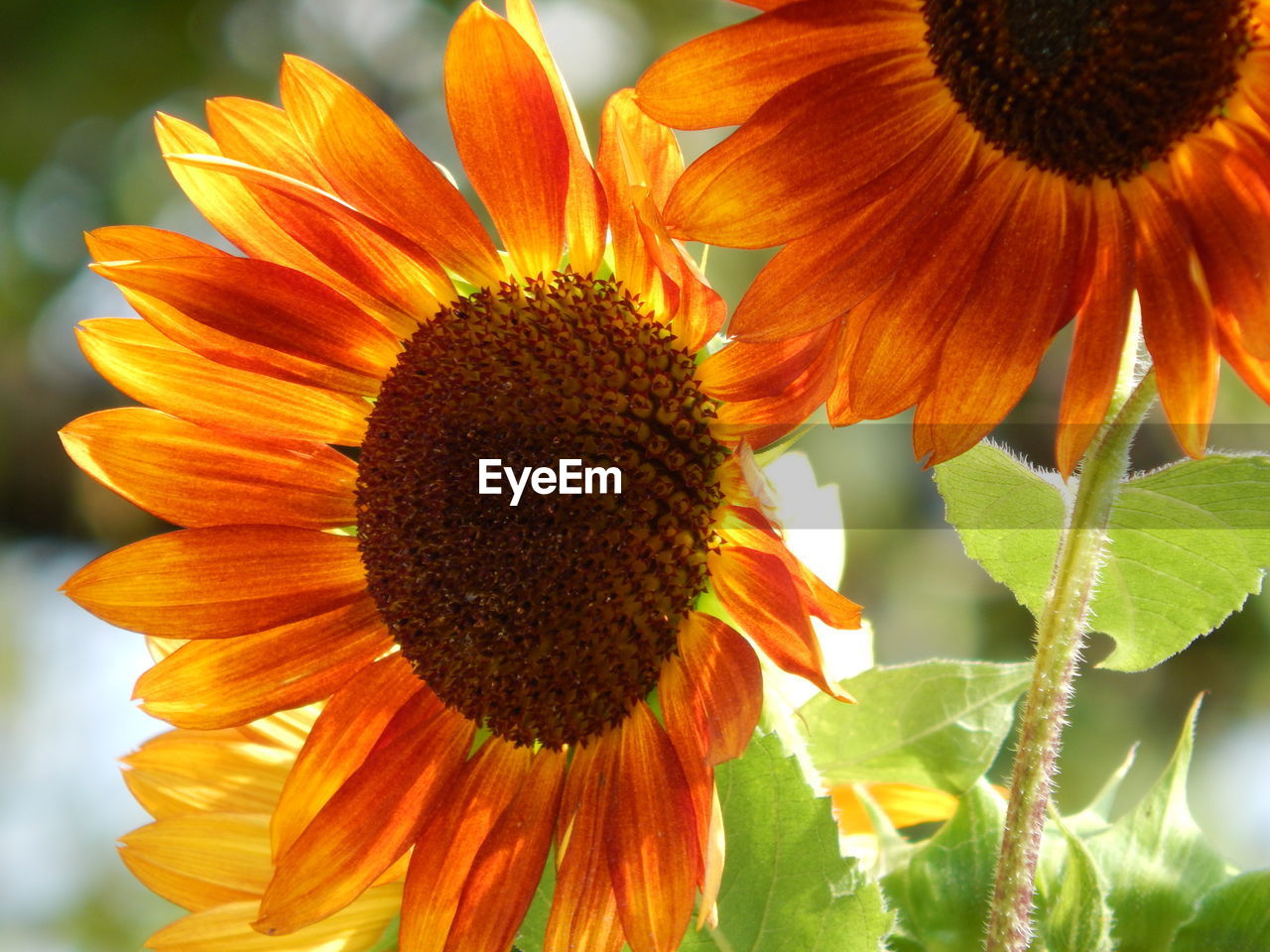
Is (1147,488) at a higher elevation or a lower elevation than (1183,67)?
lower

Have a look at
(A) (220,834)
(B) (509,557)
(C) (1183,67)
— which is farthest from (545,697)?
(C) (1183,67)

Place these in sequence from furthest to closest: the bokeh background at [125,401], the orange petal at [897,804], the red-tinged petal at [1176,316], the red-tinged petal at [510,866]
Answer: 1. the bokeh background at [125,401]
2. the orange petal at [897,804]
3. the red-tinged petal at [510,866]
4. the red-tinged petal at [1176,316]

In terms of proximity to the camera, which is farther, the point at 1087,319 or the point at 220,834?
the point at 220,834

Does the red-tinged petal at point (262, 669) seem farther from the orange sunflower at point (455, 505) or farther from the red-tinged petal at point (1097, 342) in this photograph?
the red-tinged petal at point (1097, 342)

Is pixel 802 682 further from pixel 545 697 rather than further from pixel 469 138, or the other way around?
pixel 469 138

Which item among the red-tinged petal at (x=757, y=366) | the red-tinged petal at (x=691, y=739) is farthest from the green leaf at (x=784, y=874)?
the red-tinged petal at (x=757, y=366)

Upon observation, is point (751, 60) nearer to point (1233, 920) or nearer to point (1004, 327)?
point (1004, 327)
